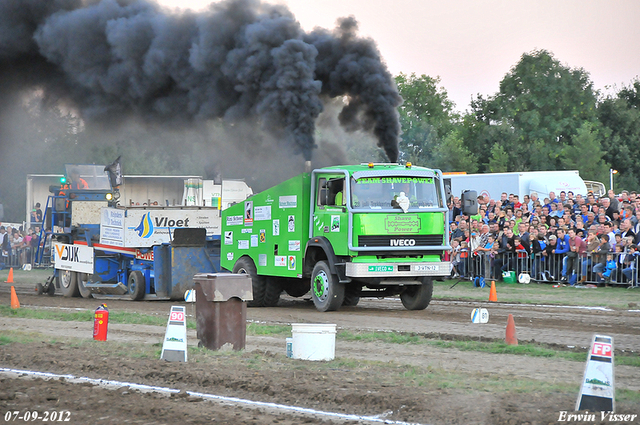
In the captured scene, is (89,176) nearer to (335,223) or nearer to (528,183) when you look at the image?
(335,223)

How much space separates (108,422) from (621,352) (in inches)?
250

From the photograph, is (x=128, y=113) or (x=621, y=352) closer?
(x=621, y=352)

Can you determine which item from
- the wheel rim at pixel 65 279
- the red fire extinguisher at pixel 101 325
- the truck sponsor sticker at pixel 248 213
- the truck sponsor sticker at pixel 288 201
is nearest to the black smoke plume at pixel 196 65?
the truck sponsor sticker at pixel 248 213

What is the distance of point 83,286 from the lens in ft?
72.9

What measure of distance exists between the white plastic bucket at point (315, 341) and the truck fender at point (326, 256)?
18.5ft

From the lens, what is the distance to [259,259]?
17656mm

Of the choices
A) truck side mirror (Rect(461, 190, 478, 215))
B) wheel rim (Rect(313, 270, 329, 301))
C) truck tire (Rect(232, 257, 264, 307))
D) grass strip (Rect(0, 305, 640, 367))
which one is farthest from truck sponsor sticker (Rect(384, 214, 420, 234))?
truck tire (Rect(232, 257, 264, 307))

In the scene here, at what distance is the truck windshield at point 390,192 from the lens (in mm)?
15281

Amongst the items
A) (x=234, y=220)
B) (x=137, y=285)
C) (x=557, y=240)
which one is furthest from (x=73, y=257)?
(x=557, y=240)

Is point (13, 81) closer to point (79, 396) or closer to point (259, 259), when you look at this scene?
point (259, 259)

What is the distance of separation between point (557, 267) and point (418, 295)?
22.7 feet

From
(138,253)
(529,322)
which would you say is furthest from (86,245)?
(529,322)

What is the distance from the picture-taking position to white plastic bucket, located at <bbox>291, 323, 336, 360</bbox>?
9.50 meters

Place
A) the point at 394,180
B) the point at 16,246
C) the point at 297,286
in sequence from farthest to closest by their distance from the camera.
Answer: the point at 16,246 < the point at 297,286 < the point at 394,180
